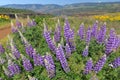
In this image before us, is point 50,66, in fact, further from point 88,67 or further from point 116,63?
point 116,63

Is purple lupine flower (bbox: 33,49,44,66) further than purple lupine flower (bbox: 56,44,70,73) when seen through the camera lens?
Yes

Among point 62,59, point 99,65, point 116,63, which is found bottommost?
point 116,63

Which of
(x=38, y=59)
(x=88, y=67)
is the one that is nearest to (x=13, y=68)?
(x=38, y=59)

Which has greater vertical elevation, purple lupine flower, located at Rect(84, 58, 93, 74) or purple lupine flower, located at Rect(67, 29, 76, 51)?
purple lupine flower, located at Rect(67, 29, 76, 51)

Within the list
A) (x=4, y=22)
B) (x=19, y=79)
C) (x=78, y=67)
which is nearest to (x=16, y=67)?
(x=19, y=79)

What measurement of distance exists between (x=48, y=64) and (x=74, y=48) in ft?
3.22

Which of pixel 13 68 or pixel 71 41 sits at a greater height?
pixel 71 41

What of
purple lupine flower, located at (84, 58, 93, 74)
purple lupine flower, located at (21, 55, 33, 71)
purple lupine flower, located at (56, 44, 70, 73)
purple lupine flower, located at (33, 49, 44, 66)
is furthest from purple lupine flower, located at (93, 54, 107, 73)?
purple lupine flower, located at (21, 55, 33, 71)

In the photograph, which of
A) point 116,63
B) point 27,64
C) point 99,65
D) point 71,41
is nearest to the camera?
point 99,65

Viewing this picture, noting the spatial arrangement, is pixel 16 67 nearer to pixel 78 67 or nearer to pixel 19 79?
pixel 19 79

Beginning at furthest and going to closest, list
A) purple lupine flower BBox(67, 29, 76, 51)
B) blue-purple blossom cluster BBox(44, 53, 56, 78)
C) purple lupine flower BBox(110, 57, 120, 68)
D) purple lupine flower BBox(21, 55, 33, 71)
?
1. purple lupine flower BBox(67, 29, 76, 51)
2. purple lupine flower BBox(110, 57, 120, 68)
3. purple lupine flower BBox(21, 55, 33, 71)
4. blue-purple blossom cluster BBox(44, 53, 56, 78)

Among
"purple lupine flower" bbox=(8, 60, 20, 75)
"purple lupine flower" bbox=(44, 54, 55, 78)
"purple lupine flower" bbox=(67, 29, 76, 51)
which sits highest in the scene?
"purple lupine flower" bbox=(67, 29, 76, 51)

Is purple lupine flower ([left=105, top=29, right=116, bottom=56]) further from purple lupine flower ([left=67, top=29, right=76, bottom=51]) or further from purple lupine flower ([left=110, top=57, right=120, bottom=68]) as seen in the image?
purple lupine flower ([left=67, top=29, right=76, bottom=51])

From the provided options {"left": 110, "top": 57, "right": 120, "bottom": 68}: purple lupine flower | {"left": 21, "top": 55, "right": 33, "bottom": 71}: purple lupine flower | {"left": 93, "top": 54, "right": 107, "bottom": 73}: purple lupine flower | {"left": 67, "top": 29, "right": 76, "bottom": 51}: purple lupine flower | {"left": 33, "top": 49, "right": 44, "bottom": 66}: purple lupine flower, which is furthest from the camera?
{"left": 67, "top": 29, "right": 76, "bottom": 51}: purple lupine flower
